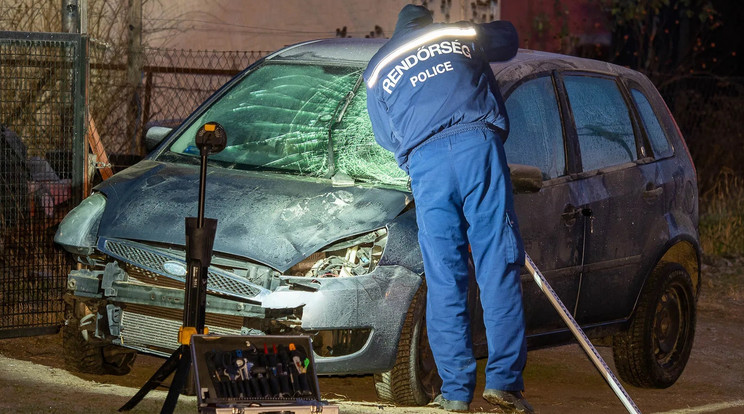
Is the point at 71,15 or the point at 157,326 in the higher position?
the point at 71,15

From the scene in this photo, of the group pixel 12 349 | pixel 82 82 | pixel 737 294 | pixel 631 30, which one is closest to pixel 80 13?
pixel 82 82

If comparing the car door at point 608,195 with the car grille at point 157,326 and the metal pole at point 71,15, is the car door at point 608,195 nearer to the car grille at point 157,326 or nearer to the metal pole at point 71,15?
the car grille at point 157,326

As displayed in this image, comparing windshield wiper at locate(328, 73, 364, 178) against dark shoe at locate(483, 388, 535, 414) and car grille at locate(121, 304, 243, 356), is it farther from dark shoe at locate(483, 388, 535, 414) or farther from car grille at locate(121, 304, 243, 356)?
dark shoe at locate(483, 388, 535, 414)

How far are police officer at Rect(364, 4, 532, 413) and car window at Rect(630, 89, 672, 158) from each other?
2.08 metres

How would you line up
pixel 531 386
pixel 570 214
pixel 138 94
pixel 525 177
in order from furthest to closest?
pixel 138 94 < pixel 531 386 < pixel 570 214 < pixel 525 177

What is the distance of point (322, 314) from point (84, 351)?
1485 mm

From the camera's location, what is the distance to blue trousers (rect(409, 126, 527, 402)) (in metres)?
5.20

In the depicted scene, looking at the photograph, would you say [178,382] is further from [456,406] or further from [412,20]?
[412,20]

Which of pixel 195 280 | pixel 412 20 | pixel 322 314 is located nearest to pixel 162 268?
pixel 195 280

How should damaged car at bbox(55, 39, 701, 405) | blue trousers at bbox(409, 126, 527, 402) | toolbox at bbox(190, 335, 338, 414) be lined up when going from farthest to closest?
damaged car at bbox(55, 39, 701, 405) → blue trousers at bbox(409, 126, 527, 402) → toolbox at bbox(190, 335, 338, 414)

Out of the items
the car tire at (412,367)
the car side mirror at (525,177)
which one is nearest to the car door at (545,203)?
the car side mirror at (525,177)

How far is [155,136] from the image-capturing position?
675 cm

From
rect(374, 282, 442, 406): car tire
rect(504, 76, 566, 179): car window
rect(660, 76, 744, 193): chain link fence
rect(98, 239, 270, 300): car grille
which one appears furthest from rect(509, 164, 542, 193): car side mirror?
rect(660, 76, 744, 193): chain link fence

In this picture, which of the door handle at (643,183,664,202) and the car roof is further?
the door handle at (643,183,664,202)
